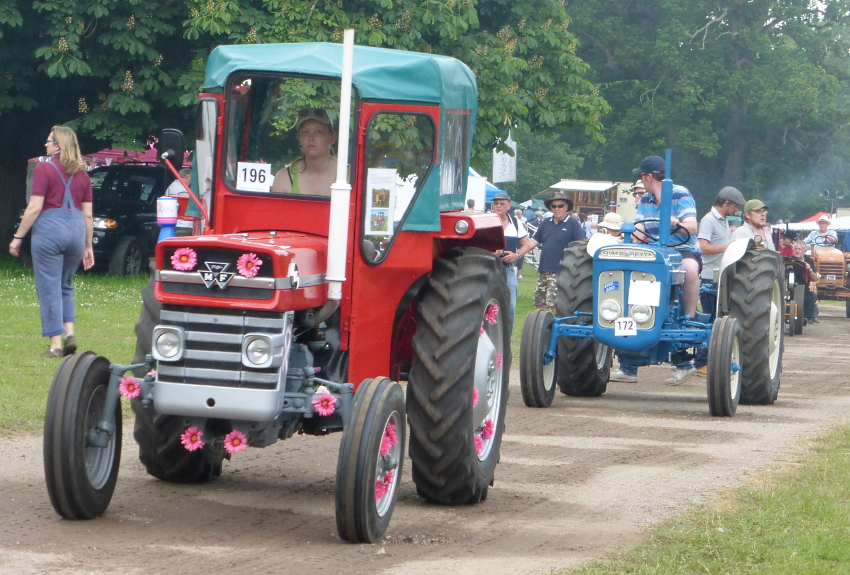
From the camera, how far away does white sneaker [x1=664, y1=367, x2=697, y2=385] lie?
42.1 ft

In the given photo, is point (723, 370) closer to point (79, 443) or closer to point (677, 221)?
point (677, 221)

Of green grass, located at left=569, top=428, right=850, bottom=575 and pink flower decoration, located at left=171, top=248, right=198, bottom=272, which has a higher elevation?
pink flower decoration, located at left=171, top=248, right=198, bottom=272

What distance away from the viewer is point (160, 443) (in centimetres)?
652

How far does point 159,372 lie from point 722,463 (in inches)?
159

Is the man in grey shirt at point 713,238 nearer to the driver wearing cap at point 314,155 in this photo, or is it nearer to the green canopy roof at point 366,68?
the green canopy roof at point 366,68

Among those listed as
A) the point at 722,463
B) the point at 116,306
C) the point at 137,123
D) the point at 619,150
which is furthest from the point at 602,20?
the point at 722,463

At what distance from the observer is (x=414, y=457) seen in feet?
20.9

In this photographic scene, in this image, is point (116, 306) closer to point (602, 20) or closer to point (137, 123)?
point (137, 123)

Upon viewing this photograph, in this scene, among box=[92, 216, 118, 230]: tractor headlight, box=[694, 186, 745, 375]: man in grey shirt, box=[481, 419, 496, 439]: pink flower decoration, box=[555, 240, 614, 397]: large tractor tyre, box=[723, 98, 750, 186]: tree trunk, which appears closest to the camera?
box=[481, 419, 496, 439]: pink flower decoration

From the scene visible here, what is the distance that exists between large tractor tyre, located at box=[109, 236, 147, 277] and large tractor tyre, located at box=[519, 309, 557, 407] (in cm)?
1272

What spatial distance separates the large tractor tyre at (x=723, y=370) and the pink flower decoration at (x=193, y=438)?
5577 mm

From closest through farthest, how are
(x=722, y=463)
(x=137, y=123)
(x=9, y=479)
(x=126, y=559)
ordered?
1. (x=126, y=559)
2. (x=9, y=479)
3. (x=722, y=463)
4. (x=137, y=123)

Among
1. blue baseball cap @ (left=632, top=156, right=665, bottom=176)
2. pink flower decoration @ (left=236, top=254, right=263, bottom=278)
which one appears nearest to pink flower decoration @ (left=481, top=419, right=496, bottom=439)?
pink flower decoration @ (left=236, top=254, right=263, bottom=278)

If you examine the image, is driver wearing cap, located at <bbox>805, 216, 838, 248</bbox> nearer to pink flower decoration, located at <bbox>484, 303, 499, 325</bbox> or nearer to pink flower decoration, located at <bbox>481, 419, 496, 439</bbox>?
pink flower decoration, located at <bbox>481, 419, 496, 439</bbox>
